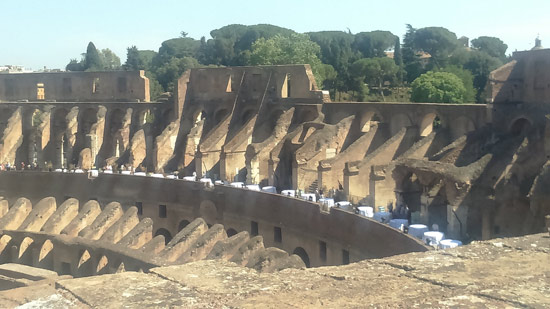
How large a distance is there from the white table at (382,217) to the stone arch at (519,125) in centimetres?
627

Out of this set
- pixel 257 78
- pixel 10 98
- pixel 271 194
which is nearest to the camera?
pixel 271 194

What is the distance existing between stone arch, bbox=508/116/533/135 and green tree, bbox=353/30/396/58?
56.0 m

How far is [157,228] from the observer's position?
30.7 m

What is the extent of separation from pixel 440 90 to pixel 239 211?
71.6 ft

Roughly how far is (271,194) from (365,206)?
13.7ft

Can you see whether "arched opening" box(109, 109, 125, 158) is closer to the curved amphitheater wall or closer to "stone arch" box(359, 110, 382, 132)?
the curved amphitheater wall

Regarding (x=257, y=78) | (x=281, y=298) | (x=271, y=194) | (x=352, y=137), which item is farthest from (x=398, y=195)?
(x=281, y=298)

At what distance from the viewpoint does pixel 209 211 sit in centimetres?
2875

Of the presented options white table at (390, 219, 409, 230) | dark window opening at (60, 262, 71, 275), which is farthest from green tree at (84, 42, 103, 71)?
white table at (390, 219, 409, 230)

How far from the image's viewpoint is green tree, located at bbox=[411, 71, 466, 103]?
44000 mm

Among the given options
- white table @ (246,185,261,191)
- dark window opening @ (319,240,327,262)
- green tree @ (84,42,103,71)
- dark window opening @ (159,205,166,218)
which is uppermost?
green tree @ (84,42,103,71)

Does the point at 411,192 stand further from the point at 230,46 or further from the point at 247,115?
the point at 230,46

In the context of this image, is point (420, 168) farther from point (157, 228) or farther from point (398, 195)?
point (157, 228)

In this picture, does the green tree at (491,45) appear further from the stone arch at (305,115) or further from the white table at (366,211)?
the white table at (366,211)
